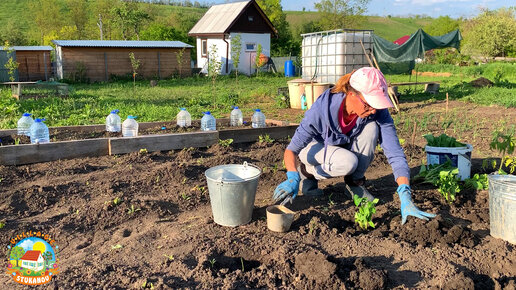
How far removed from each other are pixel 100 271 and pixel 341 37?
968 centimetres

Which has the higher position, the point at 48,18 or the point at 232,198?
the point at 48,18

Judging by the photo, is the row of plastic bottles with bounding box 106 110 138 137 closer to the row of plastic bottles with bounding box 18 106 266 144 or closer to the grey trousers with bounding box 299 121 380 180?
the row of plastic bottles with bounding box 18 106 266 144

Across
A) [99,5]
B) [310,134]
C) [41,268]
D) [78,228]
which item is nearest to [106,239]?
[78,228]

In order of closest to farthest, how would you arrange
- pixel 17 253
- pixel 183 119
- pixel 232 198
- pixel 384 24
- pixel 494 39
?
pixel 17 253 → pixel 232 198 → pixel 183 119 → pixel 494 39 → pixel 384 24

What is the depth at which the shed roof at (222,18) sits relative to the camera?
2548 centimetres

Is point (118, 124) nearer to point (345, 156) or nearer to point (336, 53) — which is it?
point (345, 156)

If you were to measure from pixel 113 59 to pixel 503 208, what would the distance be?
803 inches

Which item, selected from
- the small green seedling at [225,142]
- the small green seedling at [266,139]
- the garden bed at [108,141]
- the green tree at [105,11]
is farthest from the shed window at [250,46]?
the small green seedling at [225,142]

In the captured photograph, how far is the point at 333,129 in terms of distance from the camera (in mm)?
3607

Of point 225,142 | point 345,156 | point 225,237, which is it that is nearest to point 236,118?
point 225,142

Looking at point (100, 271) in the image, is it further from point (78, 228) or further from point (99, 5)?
point (99, 5)

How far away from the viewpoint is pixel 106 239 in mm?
3105

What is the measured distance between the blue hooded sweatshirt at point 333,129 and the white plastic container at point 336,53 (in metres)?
7.76

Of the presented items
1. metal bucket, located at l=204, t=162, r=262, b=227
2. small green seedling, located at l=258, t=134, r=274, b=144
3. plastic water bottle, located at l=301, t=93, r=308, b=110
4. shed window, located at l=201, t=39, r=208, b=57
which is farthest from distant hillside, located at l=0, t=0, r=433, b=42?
metal bucket, located at l=204, t=162, r=262, b=227
